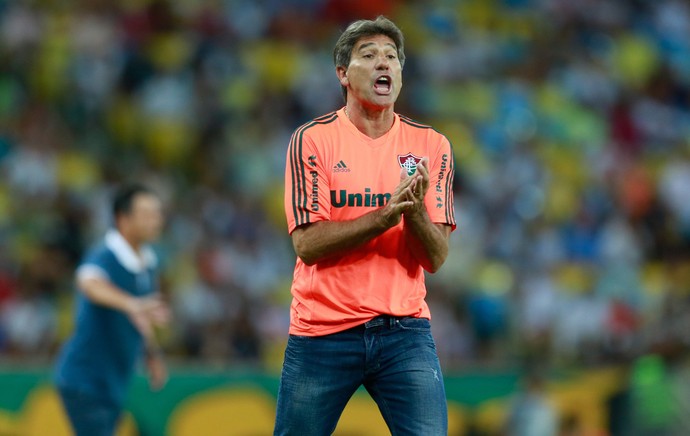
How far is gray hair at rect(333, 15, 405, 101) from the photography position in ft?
16.4

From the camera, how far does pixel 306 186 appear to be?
4906 mm

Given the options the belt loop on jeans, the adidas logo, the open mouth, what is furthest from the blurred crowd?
the open mouth

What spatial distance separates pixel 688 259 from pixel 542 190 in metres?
1.83

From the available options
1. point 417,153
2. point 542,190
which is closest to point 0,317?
point 542,190

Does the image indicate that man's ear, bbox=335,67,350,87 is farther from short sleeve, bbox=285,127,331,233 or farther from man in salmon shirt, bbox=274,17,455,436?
short sleeve, bbox=285,127,331,233

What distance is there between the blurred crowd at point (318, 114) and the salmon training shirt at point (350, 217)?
579 cm

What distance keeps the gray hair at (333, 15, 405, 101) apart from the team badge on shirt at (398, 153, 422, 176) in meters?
0.42

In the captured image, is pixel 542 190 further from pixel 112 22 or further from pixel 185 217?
pixel 112 22

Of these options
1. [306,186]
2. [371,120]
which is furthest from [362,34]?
[306,186]

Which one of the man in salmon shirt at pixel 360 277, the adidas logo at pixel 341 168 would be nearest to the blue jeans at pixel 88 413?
the man in salmon shirt at pixel 360 277

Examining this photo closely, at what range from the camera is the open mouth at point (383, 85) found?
4969mm

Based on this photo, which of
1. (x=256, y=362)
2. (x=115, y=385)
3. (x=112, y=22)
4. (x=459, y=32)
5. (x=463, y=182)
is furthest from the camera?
(x=459, y=32)

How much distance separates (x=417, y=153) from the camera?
16.6ft

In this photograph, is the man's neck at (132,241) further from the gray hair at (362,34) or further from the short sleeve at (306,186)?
the gray hair at (362,34)
